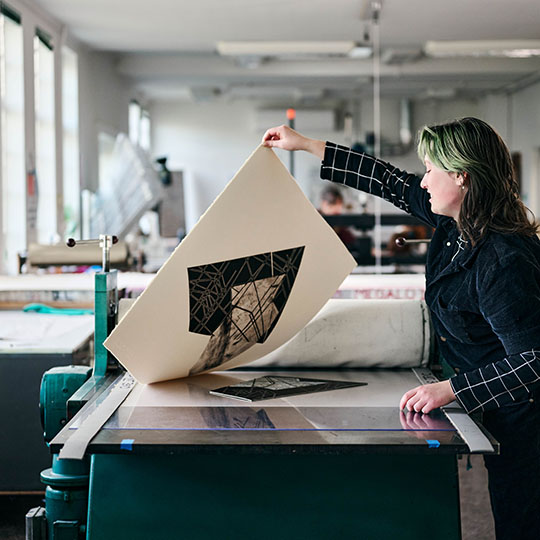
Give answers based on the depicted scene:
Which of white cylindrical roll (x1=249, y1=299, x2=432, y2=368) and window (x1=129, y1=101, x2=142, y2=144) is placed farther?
window (x1=129, y1=101, x2=142, y2=144)

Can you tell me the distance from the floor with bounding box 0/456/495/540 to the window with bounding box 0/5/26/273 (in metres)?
3.01

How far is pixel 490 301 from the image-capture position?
151 cm

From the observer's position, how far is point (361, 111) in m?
12.5

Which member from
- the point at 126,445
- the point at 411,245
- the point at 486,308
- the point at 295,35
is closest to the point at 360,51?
the point at 295,35

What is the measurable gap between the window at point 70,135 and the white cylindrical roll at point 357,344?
5614 mm

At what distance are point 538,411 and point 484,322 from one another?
0.23 m

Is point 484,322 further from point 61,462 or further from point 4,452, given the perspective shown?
point 4,452

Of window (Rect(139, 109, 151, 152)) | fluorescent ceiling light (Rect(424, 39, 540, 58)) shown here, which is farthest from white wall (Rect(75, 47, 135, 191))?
fluorescent ceiling light (Rect(424, 39, 540, 58))

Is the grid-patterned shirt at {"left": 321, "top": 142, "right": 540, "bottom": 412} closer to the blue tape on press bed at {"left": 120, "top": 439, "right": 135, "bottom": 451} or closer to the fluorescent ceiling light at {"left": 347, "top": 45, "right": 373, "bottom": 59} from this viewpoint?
the blue tape on press bed at {"left": 120, "top": 439, "right": 135, "bottom": 451}

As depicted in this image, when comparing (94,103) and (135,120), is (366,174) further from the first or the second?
(135,120)

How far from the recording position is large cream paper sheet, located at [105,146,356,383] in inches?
63.0

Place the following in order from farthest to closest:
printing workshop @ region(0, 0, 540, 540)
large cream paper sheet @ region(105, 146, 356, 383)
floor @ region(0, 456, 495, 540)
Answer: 1. floor @ region(0, 456, 495, 540)
2. large cream paper sheet @ region(105, 146, 356, 383)
3. printing workshop @ region(0, 0, 540, 540)

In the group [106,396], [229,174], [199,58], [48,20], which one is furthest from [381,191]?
[229,174]

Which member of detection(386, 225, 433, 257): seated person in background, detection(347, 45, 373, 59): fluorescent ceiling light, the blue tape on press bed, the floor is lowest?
the floor
